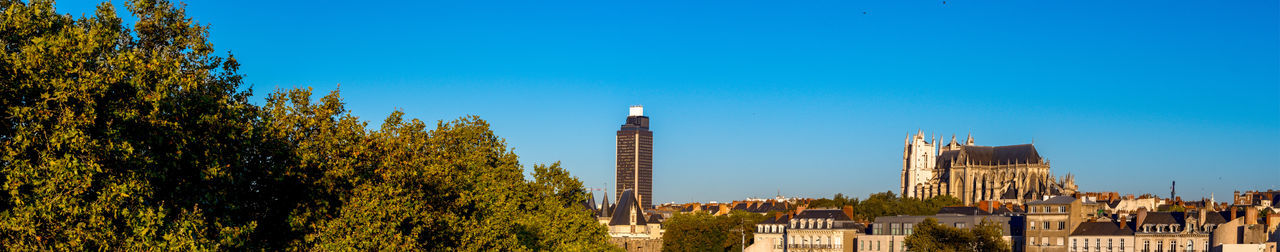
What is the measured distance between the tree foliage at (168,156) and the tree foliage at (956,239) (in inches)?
2601

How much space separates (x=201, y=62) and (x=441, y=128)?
2031cm

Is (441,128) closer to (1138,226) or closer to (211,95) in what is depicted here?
(211,95)

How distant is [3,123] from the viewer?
2164 cm

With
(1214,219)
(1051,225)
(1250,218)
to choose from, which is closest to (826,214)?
(1051,225)

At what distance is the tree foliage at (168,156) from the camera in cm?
2159

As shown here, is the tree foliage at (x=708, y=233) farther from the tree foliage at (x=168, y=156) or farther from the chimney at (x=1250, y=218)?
the tree foliage at (x=168, y=156)

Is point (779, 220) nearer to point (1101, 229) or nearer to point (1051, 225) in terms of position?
point (1051, 225)

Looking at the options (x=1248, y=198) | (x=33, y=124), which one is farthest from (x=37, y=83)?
(x=1248, y=198)

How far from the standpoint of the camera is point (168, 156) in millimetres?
23578

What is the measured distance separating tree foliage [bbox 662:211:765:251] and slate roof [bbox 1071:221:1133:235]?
36.9 m

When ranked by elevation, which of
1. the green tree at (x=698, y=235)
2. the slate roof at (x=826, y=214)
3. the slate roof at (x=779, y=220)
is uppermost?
the slate roof at (x=826, y=214)

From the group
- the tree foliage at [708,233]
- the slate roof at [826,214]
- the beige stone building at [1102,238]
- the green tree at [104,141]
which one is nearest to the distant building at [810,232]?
the slate roof at [826,214]

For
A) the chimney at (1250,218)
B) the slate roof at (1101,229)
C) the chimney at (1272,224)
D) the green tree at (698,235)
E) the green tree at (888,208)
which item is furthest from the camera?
the green tree at (888,208)

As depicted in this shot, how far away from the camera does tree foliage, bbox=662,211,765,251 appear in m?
128
